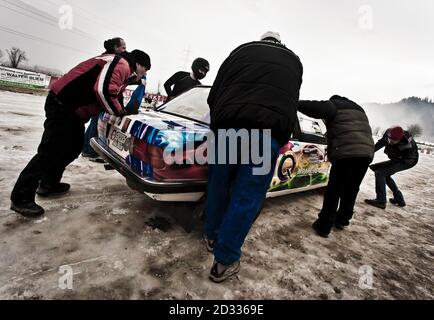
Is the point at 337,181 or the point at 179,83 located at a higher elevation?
the point at 179,83

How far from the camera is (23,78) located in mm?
22250

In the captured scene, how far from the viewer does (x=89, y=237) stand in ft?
7.45

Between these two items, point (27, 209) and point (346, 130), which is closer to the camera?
point (27, 209)

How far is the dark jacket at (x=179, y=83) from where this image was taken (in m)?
4.46

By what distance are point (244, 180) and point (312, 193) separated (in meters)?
3.40

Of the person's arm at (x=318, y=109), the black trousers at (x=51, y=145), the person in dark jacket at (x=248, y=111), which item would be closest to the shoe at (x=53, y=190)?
the black trousers at (x=51, y=145)

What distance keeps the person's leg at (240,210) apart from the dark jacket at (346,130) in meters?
1.50

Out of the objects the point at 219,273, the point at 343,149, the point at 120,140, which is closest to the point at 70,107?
the point at 120,140

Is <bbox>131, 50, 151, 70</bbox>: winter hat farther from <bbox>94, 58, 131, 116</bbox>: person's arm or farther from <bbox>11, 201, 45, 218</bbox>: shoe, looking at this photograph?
<bbox>11, 201, 45, 218</bbox>: shoe

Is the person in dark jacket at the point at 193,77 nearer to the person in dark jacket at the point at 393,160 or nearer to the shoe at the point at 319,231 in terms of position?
the shoe at the point at 319,231

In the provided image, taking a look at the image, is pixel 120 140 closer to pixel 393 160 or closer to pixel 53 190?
pixel 53 190

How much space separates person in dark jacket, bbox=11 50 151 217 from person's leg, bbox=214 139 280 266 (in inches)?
57.9

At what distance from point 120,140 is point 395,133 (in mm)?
4416
